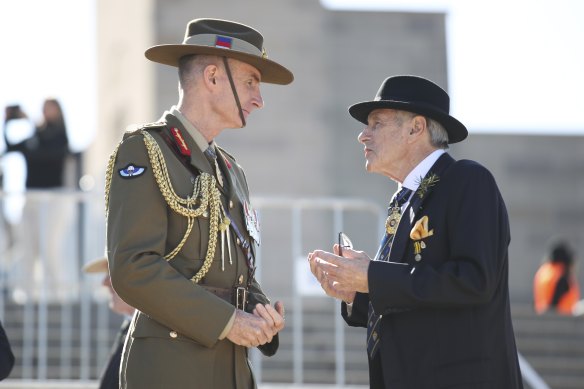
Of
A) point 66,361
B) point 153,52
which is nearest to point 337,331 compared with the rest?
point 66,361

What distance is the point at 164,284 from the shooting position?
4.89 metres

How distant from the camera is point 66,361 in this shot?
10.8 meters

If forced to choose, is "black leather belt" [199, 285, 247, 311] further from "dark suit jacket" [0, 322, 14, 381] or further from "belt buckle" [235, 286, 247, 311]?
"dark suit jacket" [0, 322, 14, 381]

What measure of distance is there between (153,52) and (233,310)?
1169mm

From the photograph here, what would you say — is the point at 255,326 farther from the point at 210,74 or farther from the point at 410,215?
the point at 210,74

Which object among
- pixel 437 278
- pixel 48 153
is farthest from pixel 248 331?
pixel 48 153

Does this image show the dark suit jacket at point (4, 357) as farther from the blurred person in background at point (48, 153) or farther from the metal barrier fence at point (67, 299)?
the blurred person in background at point (48, 153)

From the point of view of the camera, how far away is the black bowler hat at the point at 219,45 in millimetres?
5328

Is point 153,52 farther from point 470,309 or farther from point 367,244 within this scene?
point 367,244

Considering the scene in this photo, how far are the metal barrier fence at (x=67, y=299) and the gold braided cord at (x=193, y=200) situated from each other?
5.48 meters

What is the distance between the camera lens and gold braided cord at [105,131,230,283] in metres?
5.04

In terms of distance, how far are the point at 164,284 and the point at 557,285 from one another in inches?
386

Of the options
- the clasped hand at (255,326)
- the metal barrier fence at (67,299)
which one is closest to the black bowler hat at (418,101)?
the clasped hand at (255,326)

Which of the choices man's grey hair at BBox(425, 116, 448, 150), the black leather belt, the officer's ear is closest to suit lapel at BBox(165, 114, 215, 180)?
the officer's ear
